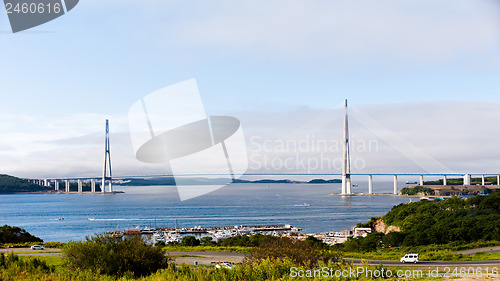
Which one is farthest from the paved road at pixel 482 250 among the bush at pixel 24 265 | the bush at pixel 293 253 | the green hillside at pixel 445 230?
the bush at pixel 24 265

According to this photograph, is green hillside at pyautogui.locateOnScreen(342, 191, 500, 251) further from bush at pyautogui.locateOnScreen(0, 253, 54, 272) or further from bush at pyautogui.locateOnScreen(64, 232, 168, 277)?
bush at pyautogui.locateOnScreen(0, 253, 54, 272)

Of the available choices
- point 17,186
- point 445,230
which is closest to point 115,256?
point 445,230

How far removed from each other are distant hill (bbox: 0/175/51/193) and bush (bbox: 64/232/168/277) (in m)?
121

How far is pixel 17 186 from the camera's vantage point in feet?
391

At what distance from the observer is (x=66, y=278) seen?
695cm

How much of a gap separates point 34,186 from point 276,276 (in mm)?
127140

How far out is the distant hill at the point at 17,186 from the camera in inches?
4656

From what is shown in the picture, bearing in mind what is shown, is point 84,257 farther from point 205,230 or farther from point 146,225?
point 146,225

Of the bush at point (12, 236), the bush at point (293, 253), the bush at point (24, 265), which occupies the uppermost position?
the bush at point (293, 253)

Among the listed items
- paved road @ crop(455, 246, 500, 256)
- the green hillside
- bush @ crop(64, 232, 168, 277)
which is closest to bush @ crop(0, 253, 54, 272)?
bush @ crop(64, 232, 168, 277)

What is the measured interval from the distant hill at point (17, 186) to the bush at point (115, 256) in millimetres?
121366

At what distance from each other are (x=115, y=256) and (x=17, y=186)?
12624 centimetres

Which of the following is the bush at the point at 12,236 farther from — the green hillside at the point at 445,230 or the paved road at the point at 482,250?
the paved road at the point at 482,250

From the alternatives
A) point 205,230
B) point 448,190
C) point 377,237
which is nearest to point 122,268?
point 377,237
